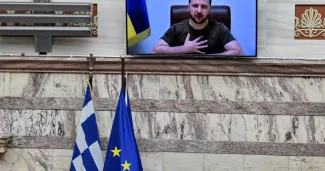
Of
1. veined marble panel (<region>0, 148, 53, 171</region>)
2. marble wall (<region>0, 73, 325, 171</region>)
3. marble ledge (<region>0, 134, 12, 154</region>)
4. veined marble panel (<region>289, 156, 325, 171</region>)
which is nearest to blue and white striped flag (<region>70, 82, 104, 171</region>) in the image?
marble wall (<region>0, 73, 325, 171</region>)

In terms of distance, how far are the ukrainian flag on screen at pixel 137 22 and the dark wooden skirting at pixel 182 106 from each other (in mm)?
658

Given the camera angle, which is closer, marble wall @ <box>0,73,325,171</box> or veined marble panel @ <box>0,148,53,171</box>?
marble wall @ <box>0,73,325,171</box>

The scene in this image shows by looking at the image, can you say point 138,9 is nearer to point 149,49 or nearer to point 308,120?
point 149,49

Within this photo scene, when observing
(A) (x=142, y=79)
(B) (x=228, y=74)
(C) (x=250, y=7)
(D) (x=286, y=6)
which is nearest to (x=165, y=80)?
(A) (x=142, y=79)

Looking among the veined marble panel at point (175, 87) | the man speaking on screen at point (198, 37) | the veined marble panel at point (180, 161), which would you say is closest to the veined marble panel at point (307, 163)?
the veined marble panel at point (180, 161)

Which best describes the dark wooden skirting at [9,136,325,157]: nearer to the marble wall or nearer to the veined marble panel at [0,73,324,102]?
the marble wall

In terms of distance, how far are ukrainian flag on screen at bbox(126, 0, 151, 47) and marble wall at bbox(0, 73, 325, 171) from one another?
1.34 ft

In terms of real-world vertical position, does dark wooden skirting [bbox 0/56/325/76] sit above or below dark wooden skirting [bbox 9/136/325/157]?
above

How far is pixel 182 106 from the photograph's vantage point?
5.41m

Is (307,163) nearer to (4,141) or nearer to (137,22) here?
(137,22)

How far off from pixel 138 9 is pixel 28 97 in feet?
4.89

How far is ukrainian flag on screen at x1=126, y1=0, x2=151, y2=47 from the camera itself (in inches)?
213

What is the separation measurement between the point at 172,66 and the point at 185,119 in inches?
22.3

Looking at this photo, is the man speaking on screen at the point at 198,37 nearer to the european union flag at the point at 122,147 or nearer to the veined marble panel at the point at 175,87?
the veined marble panel at the point at 175,87
